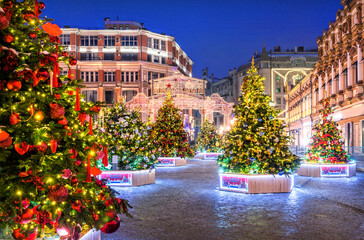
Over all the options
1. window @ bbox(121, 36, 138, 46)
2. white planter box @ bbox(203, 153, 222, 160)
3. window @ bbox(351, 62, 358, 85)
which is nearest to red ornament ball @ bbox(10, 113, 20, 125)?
white planter box @ bbox(203, 153, 222, 160)

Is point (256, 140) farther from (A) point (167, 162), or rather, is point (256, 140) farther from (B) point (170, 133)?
(B) point (170, 133)

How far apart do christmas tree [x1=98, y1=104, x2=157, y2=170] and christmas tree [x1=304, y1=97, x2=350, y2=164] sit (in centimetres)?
897

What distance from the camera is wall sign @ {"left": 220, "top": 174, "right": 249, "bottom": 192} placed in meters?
12.1

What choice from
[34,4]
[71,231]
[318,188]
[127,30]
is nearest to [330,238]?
[71,231]

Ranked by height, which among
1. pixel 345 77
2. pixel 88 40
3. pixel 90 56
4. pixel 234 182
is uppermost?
pixel 88 40

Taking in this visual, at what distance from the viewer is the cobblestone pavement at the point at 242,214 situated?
687cm

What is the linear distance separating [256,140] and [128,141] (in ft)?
17.6

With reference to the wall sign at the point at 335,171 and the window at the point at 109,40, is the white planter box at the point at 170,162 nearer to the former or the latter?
the wall sign at the point at 335,171

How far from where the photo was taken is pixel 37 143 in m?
3.82

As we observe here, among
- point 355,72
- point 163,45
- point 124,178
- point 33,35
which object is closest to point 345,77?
point 355,72

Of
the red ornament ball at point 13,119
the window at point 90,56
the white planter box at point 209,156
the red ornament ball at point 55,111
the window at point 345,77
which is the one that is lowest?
the white planter box at point 209,156

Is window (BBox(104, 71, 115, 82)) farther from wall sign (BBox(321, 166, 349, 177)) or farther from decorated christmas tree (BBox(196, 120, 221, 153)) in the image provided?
wall sign (BBox(321, 166, 349, 177))

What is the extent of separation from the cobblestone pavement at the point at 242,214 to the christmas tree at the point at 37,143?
101 inches

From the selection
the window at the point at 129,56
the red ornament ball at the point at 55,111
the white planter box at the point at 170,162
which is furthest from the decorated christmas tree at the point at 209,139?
the red ornament ball at the point at 55,111
